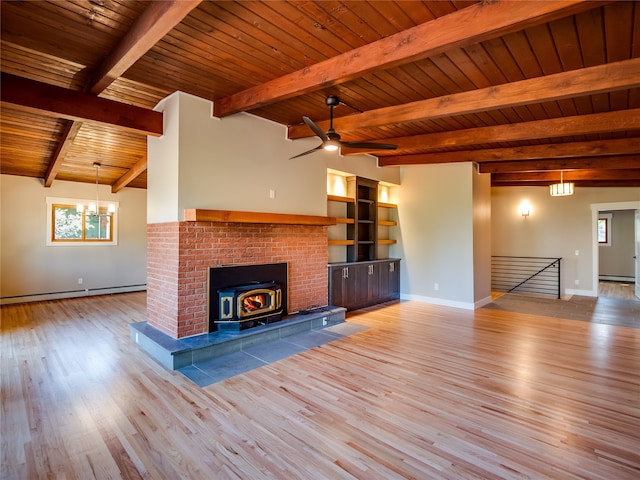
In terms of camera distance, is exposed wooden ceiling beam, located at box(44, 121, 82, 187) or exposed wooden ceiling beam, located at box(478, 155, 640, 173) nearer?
exposed wooden ceiling beam, located at box(44, 121, 82, 187)

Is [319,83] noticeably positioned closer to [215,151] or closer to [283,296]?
[215,151]

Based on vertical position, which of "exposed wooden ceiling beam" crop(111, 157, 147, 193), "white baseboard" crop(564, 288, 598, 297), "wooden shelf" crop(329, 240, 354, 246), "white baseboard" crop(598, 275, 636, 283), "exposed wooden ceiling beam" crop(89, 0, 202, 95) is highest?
"exposed wooden ceiling beam" crop(89, 0, 202, 95)

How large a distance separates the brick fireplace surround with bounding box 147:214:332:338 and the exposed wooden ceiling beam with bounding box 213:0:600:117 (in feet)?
6.06

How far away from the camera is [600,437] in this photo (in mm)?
2391

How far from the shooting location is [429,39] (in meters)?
2.52

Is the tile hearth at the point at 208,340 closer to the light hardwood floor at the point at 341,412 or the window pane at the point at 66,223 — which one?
the light hardwood floor at the point at 341,412

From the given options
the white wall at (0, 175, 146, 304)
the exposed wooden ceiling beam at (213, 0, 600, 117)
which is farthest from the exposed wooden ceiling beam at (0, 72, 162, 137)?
the white wall at (0, 175, 146, 304)

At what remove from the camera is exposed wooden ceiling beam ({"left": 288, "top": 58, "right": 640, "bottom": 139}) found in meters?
2.98

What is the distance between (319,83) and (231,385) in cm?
311

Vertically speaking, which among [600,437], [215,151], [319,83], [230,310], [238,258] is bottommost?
[600,437]

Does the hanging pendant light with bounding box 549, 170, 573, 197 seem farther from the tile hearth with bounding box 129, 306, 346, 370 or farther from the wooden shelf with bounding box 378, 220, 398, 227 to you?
the tile hearth with bounding box 129, 306, 346, 370

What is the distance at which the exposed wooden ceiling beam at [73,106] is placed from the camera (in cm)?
323

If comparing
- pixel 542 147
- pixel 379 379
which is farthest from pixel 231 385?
pixel 542 147

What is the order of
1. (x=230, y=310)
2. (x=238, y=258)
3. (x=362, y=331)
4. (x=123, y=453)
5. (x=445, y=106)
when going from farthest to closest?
(x=362, y=331) → (x=238, y=258) → (x=230, y=310) → (x=445, y=106) → (x=123, y=453)
